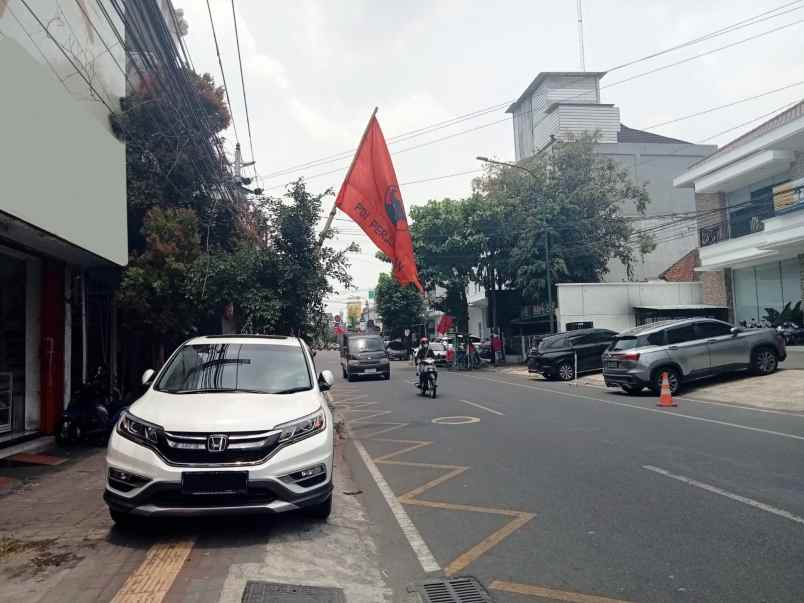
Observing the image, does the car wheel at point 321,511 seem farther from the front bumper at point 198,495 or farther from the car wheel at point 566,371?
the car wheel at point 566,371

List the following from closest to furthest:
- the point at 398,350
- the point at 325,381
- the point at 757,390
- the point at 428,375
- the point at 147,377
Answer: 1. the point at 147,377
2. the point at 325,381
3. the point at 757,390
4. the point at 428,375
5. the point at 398,350

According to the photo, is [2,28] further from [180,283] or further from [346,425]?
[346,425]

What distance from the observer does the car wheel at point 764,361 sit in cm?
1617

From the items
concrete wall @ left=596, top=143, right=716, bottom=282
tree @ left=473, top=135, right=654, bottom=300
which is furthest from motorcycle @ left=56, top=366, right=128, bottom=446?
concrete wall @ left=596, top=143, right=716, bottom=282

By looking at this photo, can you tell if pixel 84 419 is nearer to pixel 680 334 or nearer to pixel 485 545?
pixel 485 545

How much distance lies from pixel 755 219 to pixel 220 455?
24929 millimetres

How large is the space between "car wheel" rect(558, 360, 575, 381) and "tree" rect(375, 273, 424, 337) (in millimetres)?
31791

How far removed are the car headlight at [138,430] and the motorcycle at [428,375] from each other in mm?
12367

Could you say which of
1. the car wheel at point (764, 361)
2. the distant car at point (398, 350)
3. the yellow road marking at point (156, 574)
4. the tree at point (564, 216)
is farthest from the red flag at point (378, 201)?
the distant car at point (398, 350)

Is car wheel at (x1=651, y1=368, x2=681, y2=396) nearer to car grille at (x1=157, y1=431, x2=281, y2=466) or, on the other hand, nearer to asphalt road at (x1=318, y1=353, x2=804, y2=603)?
asphalt road at (x1=318, y1=353, x2=804, y2=603)

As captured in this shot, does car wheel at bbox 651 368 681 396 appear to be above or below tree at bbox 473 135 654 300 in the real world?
below

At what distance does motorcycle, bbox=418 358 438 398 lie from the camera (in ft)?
57.1

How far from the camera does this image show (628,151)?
41.2 m

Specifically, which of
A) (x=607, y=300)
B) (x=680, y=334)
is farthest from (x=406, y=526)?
(x=607, y=300)
